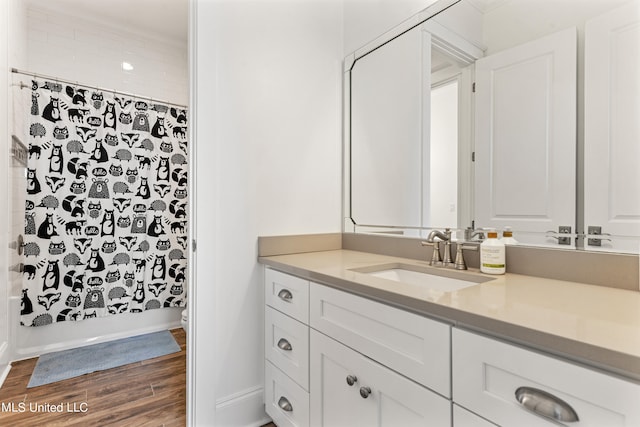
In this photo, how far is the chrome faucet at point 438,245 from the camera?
1.29m

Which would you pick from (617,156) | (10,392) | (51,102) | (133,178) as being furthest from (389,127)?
(10,392)

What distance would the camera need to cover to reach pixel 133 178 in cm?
257

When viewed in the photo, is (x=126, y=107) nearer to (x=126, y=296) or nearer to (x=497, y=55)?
(x=126, y=296)

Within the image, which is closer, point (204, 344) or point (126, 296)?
point (204, 344)

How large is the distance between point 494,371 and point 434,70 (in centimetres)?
124

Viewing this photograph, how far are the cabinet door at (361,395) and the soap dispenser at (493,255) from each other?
0.52 meters

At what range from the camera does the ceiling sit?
Result: 2385 millimetres

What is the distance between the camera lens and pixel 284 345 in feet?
4.52

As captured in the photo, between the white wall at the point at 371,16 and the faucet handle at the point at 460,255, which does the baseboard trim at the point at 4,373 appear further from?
the white wall at the point at 371,16

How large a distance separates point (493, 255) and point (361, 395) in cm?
64

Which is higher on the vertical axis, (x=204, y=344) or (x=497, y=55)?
(x=497, y=55)

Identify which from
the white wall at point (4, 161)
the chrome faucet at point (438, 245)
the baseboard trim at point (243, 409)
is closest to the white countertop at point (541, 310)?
the chrome faucet at point (438, 245)

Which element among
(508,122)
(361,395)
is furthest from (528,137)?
(361,395)

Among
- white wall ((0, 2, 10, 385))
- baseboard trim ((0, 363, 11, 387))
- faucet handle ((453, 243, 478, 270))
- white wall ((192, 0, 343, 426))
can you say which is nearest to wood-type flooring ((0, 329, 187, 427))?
baseboard trim ((0, 363, 11, 387))
